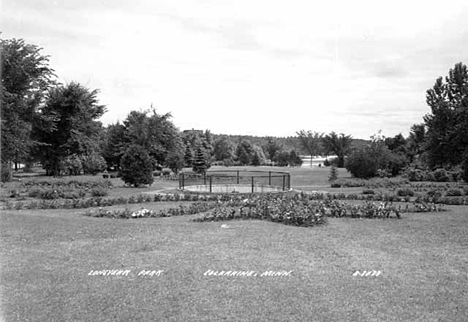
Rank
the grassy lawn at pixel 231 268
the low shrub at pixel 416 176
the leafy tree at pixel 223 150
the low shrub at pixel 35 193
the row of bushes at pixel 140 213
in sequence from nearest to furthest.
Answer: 1. the grassy lawn at pixel 231 268
2. the row of bushes at pixel 140 213
3. the low shrub at pixel 35 193
4. the low shrub at pixel 416 176
5. the leafy tree at pixel 223 150

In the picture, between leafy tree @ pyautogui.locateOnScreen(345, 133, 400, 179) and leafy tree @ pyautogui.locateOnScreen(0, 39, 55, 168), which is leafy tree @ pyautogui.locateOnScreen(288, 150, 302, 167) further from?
leafy tree @ pyautogui.locateOnScreen(0, 39, 55, 168)

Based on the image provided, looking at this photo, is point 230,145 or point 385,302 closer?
point 385,302

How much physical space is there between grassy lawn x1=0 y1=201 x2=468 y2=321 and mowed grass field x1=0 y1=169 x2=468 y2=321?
0.02 meters

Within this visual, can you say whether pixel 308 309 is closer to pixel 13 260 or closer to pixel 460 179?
pixel 13 260

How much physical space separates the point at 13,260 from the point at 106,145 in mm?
43017

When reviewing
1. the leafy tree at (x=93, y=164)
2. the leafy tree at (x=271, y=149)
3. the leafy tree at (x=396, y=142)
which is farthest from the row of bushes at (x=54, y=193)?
the leafy tree at (x=271, y=149)

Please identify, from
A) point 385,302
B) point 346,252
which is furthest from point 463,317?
point 346,252

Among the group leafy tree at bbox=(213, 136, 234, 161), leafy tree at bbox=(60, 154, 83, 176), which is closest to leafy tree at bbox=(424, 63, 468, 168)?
leafy tree at bbox=(60, 154, 83, 176)

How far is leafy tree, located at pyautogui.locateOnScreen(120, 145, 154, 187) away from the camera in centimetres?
2545

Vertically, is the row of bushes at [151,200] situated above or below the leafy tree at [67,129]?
below

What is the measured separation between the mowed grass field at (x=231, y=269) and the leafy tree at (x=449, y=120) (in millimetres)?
23115

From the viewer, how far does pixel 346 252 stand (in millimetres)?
7258

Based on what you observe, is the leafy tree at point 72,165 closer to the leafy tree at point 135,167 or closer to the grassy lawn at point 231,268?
the leafy tree at point 135,167

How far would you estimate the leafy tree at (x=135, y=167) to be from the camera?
25.5m
